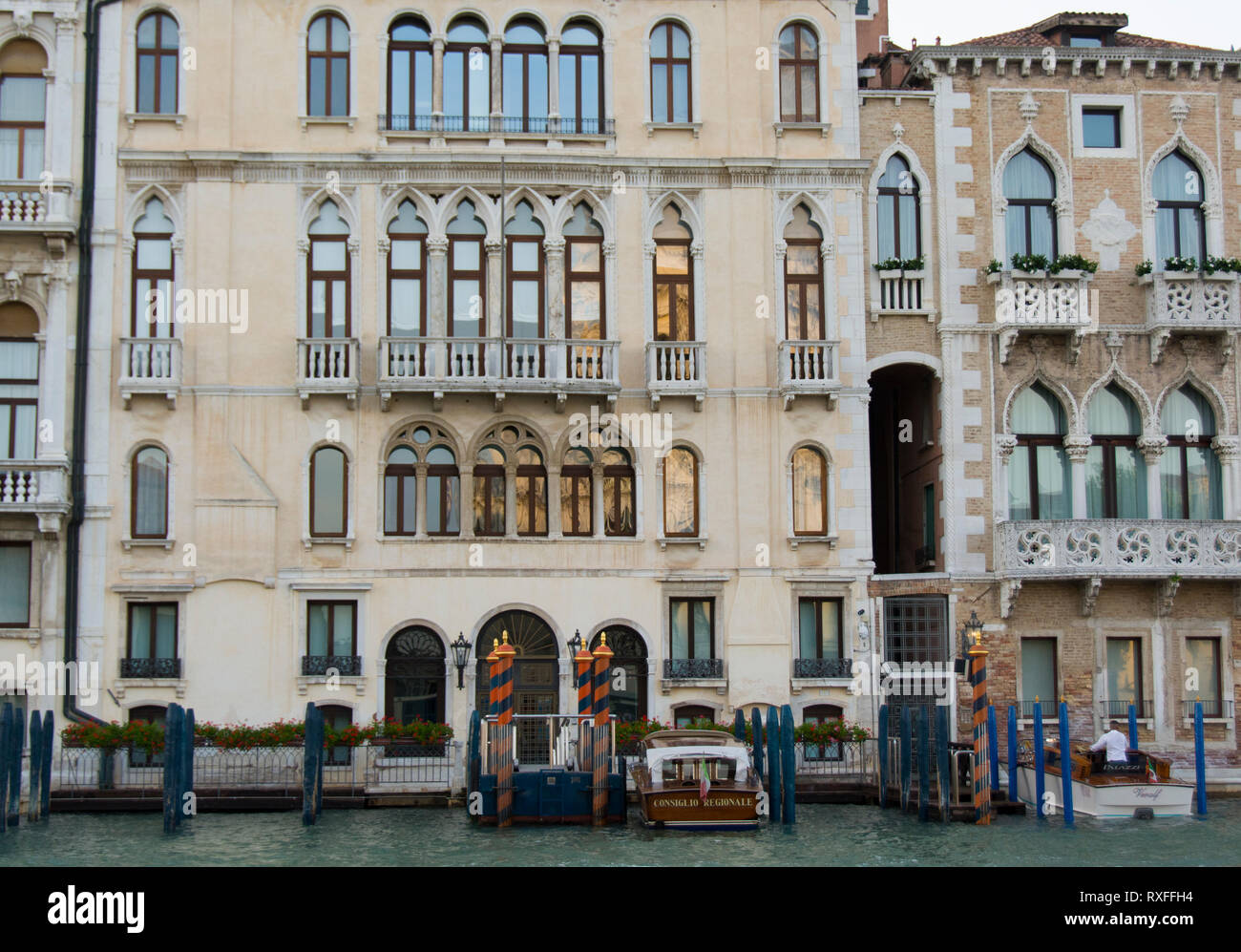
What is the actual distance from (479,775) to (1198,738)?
11231 millimetres

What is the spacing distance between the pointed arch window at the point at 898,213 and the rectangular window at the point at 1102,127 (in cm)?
340

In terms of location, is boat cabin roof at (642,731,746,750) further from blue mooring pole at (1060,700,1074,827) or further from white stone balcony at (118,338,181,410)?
white stone balcony at (118,338,181,410)

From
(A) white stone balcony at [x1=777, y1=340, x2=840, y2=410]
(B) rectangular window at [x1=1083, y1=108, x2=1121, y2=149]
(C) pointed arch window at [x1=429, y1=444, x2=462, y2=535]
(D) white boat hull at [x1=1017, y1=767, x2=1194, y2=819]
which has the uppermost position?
(B) rectangular window at [x1=1083, y1=108, x2=1121, y2=149]

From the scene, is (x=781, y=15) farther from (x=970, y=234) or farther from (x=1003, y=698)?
(x=1003, y=698)

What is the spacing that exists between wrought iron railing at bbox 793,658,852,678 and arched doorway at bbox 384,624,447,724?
243 inches

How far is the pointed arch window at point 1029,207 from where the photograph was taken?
2916 centimetres

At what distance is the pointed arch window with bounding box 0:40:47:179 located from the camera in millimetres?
27781

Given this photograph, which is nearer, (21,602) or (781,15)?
(21,602)

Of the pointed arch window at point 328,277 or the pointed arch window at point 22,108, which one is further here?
the pointed arch window at point 328,277

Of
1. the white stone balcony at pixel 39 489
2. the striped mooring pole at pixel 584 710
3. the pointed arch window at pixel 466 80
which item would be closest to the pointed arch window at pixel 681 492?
the striped mooring pole at pixel 584 710

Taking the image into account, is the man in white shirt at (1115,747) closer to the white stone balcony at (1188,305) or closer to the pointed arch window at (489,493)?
the white stone balcony at (1188,305)

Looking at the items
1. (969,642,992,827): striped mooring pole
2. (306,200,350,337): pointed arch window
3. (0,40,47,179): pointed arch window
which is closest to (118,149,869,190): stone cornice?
(306,200,350,337): pointed arch window

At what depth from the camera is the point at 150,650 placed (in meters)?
27.2
